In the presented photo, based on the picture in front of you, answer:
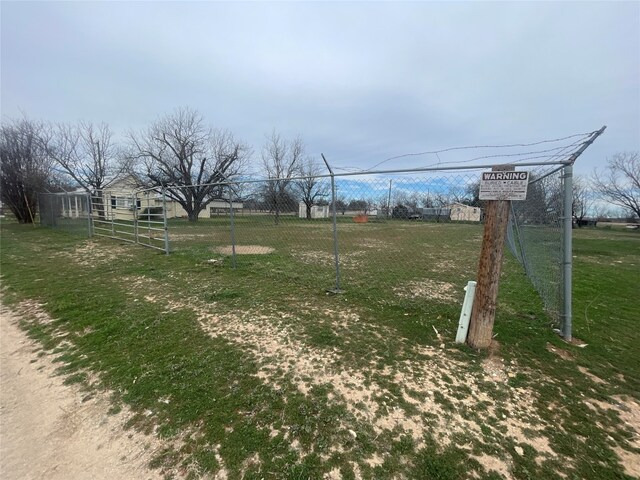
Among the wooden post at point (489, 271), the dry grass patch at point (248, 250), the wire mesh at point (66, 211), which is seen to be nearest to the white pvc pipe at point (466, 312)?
the wooden post at point (489, 271)

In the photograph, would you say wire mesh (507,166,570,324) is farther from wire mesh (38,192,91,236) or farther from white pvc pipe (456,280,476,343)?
wire mesh (38,192,91,236)

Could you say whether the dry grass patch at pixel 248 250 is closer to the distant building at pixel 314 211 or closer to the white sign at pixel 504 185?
the distant building at pixel 314 211

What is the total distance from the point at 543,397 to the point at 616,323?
2.69 m

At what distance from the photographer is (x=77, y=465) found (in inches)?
65.7

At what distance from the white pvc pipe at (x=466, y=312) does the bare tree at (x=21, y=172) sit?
24995 mm

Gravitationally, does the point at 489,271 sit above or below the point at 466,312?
above

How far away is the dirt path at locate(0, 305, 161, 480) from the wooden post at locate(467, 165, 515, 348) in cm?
291

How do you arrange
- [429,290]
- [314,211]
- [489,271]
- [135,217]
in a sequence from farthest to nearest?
[135,217] < [314,211] < [429,290] < [489,271]

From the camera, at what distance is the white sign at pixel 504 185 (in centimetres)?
255

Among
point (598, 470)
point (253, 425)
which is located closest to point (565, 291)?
point (598, 470)

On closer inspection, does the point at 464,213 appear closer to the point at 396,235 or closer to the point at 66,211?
the point at 396,235

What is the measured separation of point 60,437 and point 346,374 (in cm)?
207

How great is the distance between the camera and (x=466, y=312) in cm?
301

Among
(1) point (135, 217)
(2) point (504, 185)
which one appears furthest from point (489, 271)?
(1) point (135, 217)
